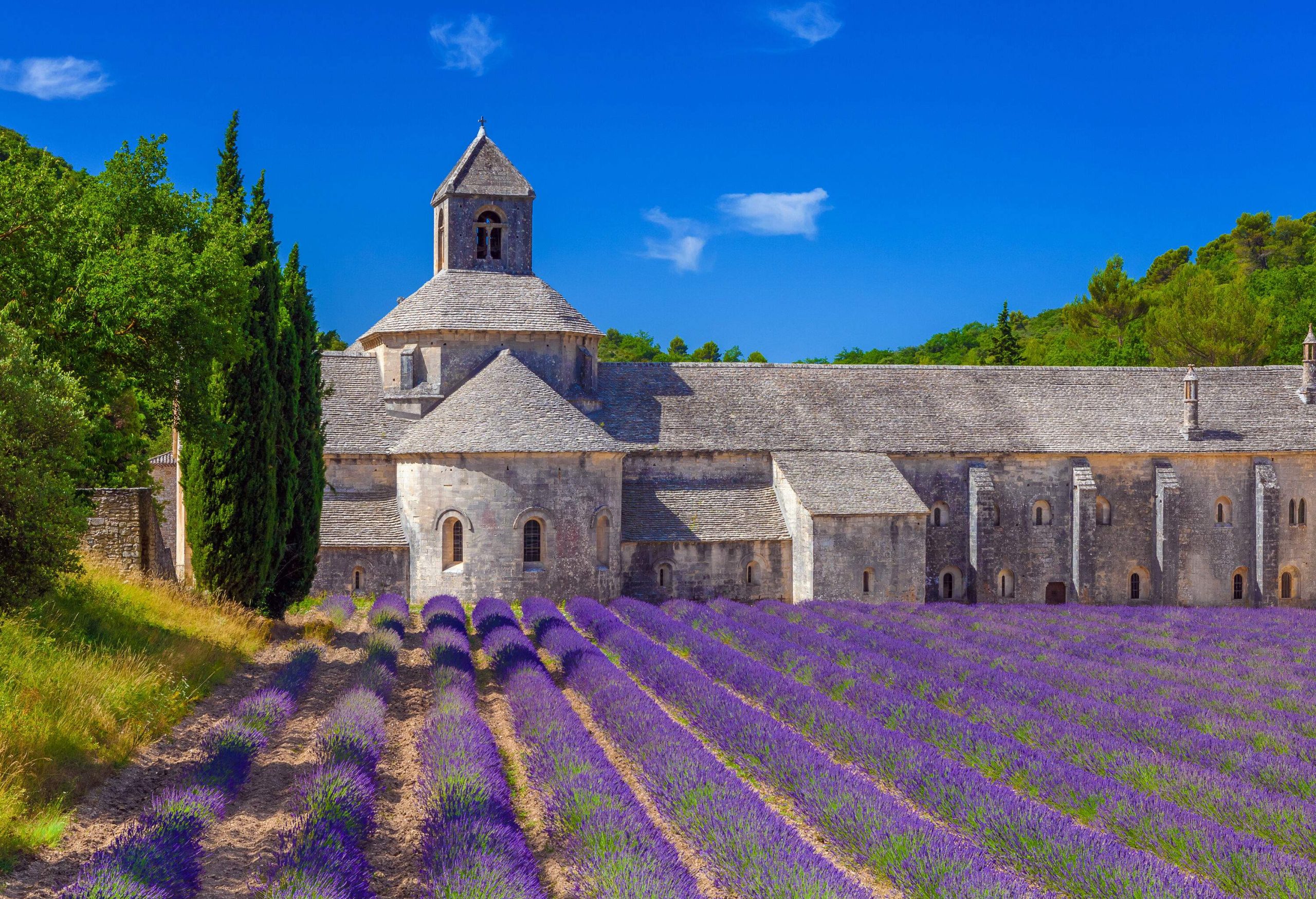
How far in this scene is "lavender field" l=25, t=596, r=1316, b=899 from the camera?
28.5 ft

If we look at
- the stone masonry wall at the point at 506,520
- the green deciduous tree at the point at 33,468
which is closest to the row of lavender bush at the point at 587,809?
the green deciduous tree at the point at 33,468

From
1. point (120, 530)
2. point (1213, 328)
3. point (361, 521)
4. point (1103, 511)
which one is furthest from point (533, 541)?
point (1213, 328)

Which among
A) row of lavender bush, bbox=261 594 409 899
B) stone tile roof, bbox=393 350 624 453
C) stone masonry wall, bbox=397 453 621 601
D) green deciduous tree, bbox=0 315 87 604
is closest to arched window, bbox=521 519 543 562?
stone masonry wall, bbox=397 453 621 601

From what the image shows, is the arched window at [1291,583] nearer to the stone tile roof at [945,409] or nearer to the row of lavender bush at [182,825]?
the stone tile roof at [945,409]

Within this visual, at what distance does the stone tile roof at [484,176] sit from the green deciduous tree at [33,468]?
76.3 ft

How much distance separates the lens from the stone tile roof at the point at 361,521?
3014cm

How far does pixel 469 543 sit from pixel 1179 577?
23.2 m

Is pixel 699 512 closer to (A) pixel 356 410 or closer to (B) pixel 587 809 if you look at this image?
(A) pixel 356 410

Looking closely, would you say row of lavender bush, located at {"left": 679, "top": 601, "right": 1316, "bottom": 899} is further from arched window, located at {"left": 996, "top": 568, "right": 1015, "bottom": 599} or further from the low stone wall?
arched window, located at {"left": 996, "top": 568, "right": 1015, "bottom": 599}

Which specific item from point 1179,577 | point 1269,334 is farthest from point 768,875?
point 1269,334

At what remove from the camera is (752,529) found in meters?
32.0

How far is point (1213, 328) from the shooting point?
56812 mm

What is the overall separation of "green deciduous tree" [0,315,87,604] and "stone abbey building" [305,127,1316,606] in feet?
52.4

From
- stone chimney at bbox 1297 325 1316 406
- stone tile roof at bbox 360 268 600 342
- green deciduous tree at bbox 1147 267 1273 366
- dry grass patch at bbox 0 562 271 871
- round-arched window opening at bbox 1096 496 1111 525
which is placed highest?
green deciduous tree at bbox 1147 267 1273 366
